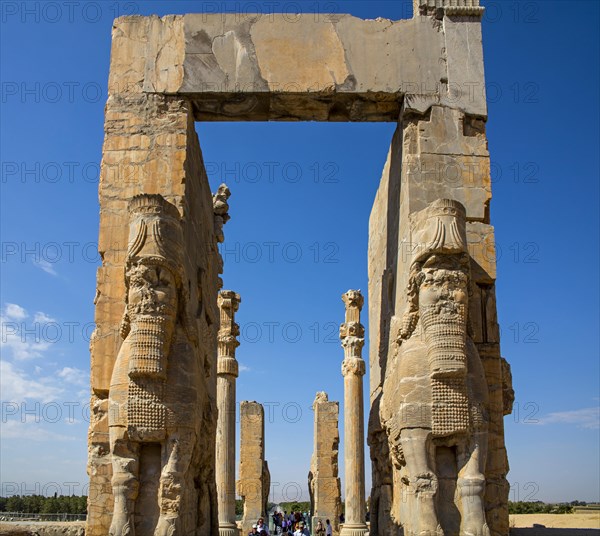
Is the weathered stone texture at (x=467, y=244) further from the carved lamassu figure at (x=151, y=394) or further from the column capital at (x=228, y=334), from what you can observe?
→ the column capital at (x=228, y=334)

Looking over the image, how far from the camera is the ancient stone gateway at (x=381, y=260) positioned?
6.31 meters

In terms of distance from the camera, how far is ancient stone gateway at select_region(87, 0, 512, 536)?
6.31 meters

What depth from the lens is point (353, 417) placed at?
15008 millimetres

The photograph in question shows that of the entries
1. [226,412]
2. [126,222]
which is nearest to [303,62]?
[126,222]

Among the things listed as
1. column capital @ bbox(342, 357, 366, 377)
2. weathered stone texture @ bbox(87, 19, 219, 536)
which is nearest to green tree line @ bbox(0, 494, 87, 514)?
column capital @ bbox(342, 357, 366, 377)

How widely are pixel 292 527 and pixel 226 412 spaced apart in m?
6.25

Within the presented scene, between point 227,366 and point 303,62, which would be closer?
point 303,62

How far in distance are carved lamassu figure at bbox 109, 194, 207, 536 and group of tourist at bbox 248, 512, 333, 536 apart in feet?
30.9

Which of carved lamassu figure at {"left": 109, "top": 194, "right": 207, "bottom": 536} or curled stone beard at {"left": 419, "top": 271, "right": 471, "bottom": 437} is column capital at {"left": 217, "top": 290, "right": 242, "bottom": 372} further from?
curled stone beard at {"left": 419, "top": 271, "right": 471, "bottom": 437}

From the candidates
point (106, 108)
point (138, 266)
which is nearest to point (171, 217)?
point (138, 266)

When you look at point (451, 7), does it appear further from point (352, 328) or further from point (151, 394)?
point (352, 328)

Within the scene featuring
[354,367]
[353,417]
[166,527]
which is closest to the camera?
[166,527]

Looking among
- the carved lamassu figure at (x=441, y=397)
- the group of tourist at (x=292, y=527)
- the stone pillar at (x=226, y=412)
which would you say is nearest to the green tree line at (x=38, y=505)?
the group of tourist at (x=292, y=527)

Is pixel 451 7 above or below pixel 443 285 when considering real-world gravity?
above
